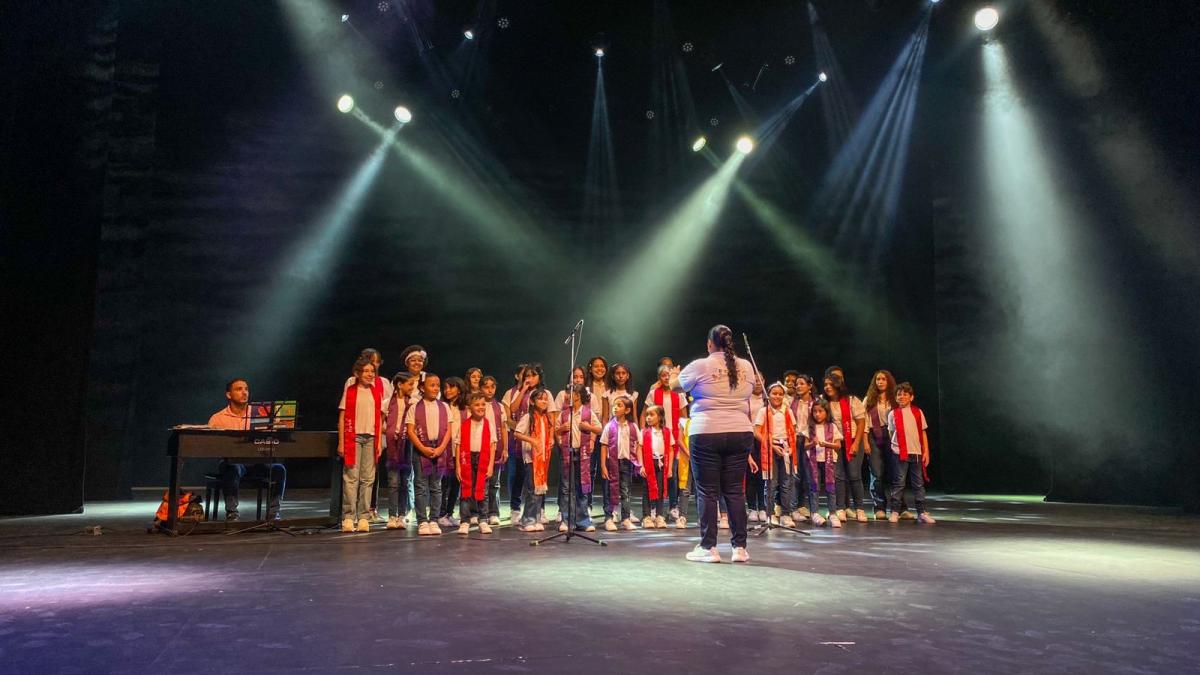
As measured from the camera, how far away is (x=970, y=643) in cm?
293

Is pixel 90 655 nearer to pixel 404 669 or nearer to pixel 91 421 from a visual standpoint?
pixel 404 669

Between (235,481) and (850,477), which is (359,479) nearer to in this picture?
(235,481)

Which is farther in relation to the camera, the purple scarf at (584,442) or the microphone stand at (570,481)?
the purple scarf at (584,442)

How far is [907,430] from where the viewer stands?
7871 mm

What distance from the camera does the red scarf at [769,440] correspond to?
23.4 feet

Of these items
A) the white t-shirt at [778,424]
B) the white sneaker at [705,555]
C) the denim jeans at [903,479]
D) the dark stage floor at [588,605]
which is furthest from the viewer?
the denim jeans at [903,479]

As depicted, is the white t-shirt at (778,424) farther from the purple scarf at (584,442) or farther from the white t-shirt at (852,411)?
the purple scarf at (584,442)

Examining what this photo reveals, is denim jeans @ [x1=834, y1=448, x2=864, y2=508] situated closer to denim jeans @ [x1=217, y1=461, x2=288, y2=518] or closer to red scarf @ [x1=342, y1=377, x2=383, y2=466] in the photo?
red scarf @ [x1=342, y1=377, x2=383, y2=466]

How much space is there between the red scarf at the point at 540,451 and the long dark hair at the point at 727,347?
91.5 inches

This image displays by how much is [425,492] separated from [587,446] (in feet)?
4.81

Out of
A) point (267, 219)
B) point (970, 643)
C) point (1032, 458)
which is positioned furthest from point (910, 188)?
point (970, 643)

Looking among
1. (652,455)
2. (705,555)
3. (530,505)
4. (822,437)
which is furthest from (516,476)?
(822,437)

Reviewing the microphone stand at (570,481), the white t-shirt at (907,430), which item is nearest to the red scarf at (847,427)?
the white t-shirt at (907,430)

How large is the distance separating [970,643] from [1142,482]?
855 cm
